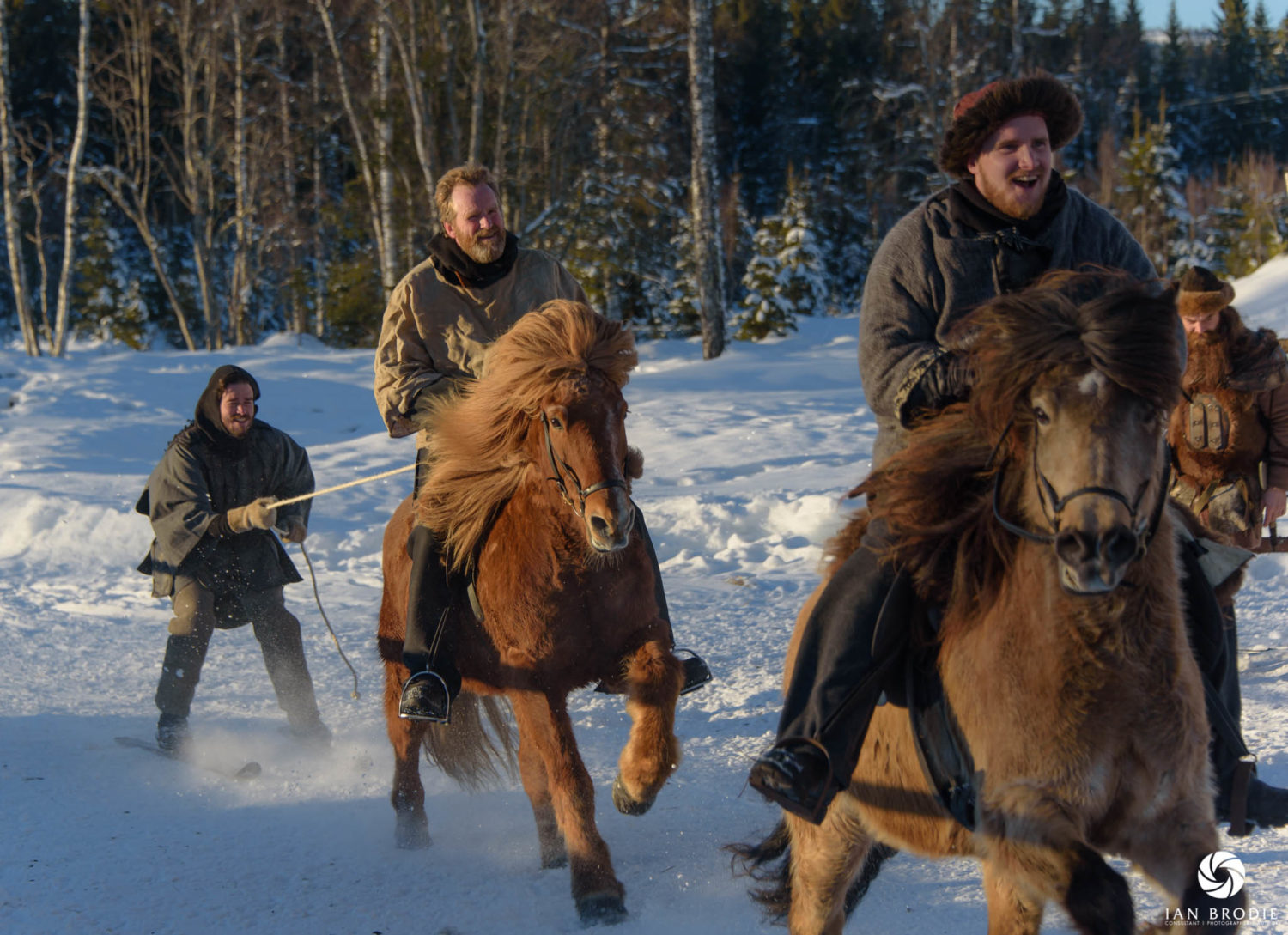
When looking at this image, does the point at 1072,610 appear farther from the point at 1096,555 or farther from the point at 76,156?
the point at 76,156

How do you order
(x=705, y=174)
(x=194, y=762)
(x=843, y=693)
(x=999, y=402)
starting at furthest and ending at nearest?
(x=705, y=174), (x=194, y=762), (x=843, y=693), (x=999, y=402)

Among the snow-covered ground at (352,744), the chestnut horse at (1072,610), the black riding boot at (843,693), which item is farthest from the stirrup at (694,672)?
the chestnut horse at (1072,610)

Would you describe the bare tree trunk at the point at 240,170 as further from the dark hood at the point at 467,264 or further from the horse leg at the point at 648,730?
the horse leg at the point at 648,730

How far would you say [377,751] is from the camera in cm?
571

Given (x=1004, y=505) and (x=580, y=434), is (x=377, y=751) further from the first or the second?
(x=1004, y=505)

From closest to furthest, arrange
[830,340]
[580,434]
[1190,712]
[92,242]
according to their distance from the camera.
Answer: [1190,712] < [580,434] < [830,340] < [92,242]

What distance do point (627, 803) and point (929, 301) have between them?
6.45 feet

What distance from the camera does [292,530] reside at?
589 centimetres

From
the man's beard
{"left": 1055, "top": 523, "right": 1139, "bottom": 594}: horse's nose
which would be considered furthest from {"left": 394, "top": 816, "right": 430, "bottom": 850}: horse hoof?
{"left": 1055, "top": 523, "right": 1139, "bottom": 594}: horse's nose

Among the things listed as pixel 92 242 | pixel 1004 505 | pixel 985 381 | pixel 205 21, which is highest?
pixel 205 21

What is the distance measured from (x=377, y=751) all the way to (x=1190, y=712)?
443cm

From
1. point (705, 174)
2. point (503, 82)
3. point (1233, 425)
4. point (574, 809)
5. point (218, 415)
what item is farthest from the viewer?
point (503, 82)

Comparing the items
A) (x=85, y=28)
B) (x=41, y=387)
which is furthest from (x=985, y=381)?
(x=85, y=28)

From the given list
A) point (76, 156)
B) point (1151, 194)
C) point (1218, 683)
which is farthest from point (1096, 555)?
point (1151, 194)
